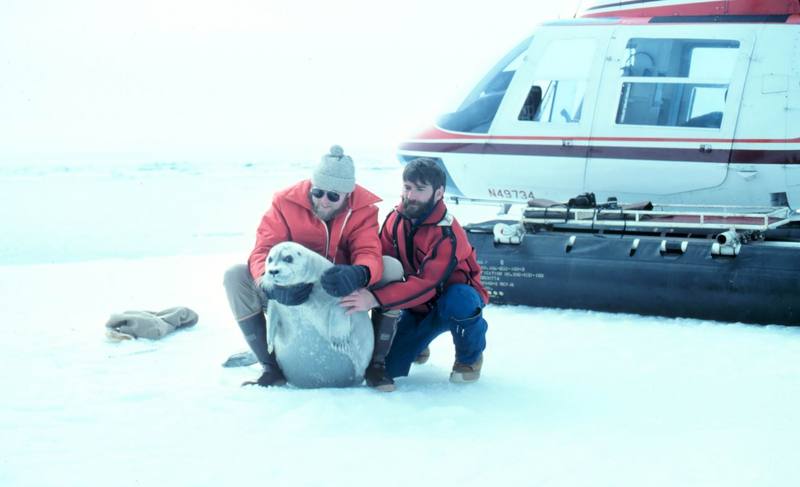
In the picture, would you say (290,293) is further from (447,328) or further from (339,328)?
(447,328)

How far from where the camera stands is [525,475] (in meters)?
2.71

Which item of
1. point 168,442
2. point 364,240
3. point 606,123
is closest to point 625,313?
point 606,123

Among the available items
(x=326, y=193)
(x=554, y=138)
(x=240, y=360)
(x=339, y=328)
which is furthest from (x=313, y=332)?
(x=554, y=138)

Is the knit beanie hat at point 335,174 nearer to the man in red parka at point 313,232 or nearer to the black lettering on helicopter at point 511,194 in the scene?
the man in red parka at point 313,232

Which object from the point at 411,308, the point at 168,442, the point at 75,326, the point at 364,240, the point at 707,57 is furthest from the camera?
the point at 707,57

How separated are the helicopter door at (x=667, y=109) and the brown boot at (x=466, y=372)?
2.72 metres

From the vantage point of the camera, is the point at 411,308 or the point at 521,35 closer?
the point at 411,308

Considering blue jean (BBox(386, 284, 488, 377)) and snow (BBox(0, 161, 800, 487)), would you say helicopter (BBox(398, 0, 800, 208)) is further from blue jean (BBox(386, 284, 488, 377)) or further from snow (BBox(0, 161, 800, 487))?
blue jean (BBox(386, 284, 488, 377))

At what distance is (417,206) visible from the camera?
3699 mm

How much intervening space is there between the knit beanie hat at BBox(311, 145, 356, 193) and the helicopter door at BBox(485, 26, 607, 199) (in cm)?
298

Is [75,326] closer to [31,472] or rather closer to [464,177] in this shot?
[31,472]

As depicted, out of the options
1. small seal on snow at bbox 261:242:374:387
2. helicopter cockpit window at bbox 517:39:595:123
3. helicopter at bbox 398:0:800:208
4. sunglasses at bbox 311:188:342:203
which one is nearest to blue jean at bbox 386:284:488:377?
small seal on snow at bbox 261:242:374:387

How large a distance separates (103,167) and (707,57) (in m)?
25.0

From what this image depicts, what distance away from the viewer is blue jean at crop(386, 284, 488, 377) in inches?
143
